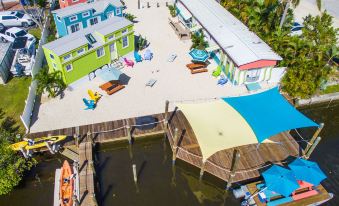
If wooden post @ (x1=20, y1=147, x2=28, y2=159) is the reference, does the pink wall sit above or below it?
above

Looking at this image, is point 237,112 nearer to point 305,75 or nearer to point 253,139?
point 253,139

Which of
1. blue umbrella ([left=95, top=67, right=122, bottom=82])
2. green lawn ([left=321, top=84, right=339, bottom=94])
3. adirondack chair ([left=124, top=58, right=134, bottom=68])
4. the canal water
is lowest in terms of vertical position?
the canal water

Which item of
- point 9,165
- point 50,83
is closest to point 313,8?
point 50,83

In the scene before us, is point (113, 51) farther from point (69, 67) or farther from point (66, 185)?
point (66, 185)

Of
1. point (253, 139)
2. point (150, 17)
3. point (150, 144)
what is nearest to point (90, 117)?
point (150, 144)

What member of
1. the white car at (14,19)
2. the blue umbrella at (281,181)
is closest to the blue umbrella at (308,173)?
the blue umbrella at (281,181)

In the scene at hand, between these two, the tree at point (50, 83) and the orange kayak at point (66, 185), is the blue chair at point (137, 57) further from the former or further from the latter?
the orange kayak at point (66, 185)

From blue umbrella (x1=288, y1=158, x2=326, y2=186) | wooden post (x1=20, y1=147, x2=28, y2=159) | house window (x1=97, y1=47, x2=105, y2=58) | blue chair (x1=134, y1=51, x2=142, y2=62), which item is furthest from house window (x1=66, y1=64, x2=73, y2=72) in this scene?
blue umbrella (x1=288, y1=158, x2=326, y2=186)

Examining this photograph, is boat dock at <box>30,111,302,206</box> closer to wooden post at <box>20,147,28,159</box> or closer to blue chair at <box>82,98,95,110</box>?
wooden post at <box>20,147,28,159</box>
